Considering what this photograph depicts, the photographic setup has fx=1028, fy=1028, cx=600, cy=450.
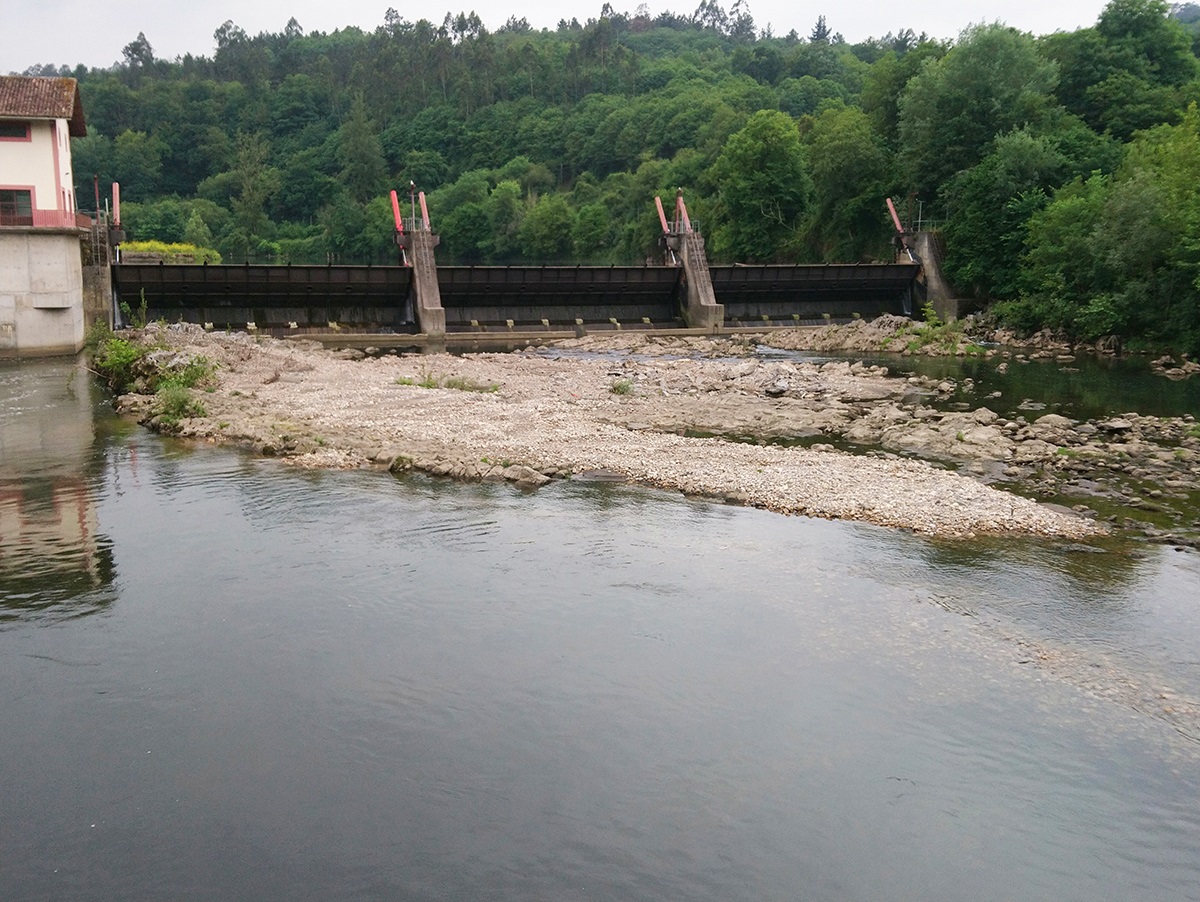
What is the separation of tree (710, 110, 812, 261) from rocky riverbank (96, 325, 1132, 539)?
35.8 metres

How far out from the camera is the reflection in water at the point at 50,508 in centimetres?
1254

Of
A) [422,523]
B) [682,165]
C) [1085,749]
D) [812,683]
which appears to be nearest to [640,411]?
[422,523]

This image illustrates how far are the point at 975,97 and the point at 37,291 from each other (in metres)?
44.8

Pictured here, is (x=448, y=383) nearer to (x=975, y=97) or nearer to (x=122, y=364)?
(x=122, y=364)

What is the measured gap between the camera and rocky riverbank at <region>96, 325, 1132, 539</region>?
17.0 meters

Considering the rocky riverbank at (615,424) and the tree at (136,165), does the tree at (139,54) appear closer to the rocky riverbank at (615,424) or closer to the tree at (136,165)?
the tree at (136,165)

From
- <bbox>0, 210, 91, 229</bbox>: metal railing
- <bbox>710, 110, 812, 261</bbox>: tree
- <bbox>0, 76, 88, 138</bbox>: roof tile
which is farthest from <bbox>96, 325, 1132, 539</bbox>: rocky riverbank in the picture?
<bbox>710, 110, 812, 261</bbox>: tree

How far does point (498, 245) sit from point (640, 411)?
84519 mm

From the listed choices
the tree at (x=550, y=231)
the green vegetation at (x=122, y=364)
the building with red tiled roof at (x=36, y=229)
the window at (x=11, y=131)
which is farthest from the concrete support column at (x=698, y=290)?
the tree at (x=550, y=231)

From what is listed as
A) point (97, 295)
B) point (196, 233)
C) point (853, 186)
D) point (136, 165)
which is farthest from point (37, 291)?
point (136, 165)

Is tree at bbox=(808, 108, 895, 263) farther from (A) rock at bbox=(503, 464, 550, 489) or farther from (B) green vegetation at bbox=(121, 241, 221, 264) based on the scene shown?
(A) rock at bbox=(503, 464, 550, 489)

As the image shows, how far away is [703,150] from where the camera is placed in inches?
3755

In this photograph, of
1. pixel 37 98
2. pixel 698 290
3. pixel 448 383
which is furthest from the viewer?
pixel 698 290

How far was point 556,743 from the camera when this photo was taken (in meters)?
9.19
